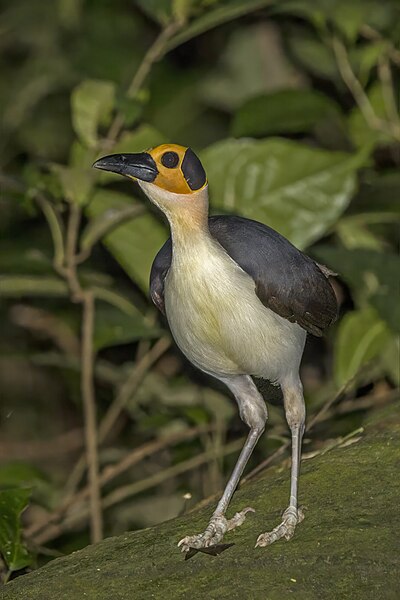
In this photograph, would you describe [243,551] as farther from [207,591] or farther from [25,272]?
[25,272]

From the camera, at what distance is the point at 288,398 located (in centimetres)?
380

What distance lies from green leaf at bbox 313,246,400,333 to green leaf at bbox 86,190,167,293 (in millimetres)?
706

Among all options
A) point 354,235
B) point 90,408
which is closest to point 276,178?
point 354,235

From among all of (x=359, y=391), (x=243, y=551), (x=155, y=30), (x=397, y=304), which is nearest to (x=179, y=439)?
(x=359, y=391)

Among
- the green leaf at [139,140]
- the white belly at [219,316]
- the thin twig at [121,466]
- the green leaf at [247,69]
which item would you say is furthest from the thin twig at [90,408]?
the green leaf at [247,69]

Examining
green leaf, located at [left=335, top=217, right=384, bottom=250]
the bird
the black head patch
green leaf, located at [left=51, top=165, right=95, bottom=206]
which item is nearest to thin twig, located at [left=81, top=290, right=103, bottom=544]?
green leaf, located at [left=51, top=165, right=95, bottom=206]

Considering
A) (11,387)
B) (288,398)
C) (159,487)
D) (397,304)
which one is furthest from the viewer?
(11,387)

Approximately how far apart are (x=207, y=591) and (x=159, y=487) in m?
3.67

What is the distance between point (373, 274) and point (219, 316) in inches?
54.9

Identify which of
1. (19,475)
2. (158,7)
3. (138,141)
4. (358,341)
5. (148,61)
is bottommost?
(19,475)

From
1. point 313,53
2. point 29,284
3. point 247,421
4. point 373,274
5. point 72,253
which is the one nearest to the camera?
point 247,421

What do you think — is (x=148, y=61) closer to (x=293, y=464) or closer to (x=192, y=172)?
(x=192, y=172)

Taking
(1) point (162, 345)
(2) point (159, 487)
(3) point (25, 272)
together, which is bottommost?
(2) point (159, 487)

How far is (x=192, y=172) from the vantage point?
349cm
